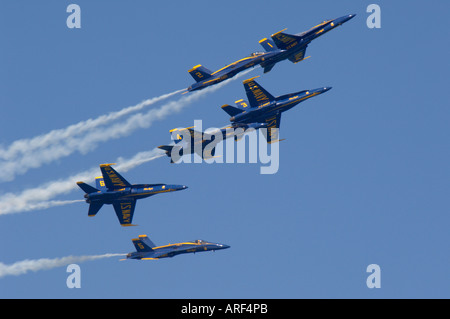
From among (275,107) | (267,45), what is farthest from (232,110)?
(267,45)

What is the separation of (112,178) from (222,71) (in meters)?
19.4

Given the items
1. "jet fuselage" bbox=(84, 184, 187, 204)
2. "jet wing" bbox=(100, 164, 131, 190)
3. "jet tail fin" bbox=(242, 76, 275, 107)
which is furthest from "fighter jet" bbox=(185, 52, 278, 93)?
"jet wing" bbox=(100, 164, 131, 190)

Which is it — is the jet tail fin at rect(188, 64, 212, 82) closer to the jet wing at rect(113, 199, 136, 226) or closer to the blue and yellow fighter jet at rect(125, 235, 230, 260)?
the jet wing at rect(113, 199, 136, 226)

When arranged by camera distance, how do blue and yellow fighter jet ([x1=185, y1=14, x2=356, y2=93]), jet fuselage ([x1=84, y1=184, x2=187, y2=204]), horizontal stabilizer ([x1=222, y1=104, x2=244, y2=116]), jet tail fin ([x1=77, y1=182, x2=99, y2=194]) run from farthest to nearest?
horizontal stabilizer ([x1=222, y1=104, x2=244, y2=116]), blue and yellow fighter jet ([x1=185, y1=14, x2=356, y2=93]), jet fuselage ([x1=84, y1=184, x2=187, y2=204]), jet tail fin ([x1=77, y1=182, x2=99, y2=194])

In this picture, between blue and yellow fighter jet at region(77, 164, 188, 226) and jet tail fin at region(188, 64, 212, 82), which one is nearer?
blue and yellow fighter jet at region(77, 164, 188, 226)

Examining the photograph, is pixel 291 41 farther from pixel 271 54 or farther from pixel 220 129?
pixel 220 129

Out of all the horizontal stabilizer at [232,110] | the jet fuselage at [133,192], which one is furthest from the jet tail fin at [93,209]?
the horizontal stabilizer at [232,110]

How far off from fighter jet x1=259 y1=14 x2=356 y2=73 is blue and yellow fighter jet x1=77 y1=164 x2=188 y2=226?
2083 centimetres

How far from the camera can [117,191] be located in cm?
11794

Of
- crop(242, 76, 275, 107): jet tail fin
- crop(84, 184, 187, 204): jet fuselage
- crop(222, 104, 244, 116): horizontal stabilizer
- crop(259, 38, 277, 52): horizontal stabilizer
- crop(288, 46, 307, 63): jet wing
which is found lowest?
crop(84, 184, 187, 204): jet fuselage

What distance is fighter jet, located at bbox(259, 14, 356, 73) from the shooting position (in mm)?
122188
